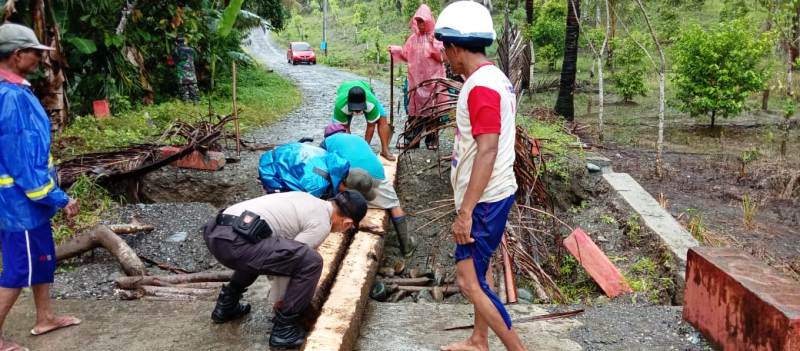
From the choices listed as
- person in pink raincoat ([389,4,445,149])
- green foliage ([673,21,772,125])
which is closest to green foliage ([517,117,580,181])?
person in pink raincoat ([389,4,445,149])

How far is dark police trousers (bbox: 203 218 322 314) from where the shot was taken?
3082 millimetres

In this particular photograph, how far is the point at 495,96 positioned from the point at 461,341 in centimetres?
146

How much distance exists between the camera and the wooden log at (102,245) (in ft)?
14.2

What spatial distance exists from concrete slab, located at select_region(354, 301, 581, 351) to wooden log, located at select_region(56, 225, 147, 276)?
1786 millimetres

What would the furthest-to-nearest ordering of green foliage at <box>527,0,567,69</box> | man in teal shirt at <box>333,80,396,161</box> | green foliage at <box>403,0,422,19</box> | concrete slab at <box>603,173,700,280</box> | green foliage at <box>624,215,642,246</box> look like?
green foliage at <box>403,0,422,19</box> < green foliage at <box>527,0,567,69</box> < man in teal shirt at <box>333,80,396,161</box> < green foliage at <box>624,215,642,246</box> < concrete slab at <box>603,173,700,280</box>

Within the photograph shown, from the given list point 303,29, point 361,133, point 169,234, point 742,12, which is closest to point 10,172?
point 169,234

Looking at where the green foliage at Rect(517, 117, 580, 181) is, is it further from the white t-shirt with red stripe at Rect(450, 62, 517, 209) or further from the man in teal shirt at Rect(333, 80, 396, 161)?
the white t-shirt with red stripe at Rect(450, 62, 517, 209)

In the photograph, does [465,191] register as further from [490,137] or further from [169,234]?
[169,234]

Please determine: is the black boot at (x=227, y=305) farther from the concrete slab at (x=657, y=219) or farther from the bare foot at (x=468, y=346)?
the concrete slab at (x=657, y=219)

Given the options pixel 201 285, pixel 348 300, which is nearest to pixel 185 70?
pixel 201 285

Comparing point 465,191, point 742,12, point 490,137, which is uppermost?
point 742,12

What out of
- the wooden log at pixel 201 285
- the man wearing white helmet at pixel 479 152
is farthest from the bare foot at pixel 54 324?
the man wearing white helmet at pixel 479 152

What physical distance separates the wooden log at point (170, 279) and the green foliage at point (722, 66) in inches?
447

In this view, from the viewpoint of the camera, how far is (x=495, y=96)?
2738mm
